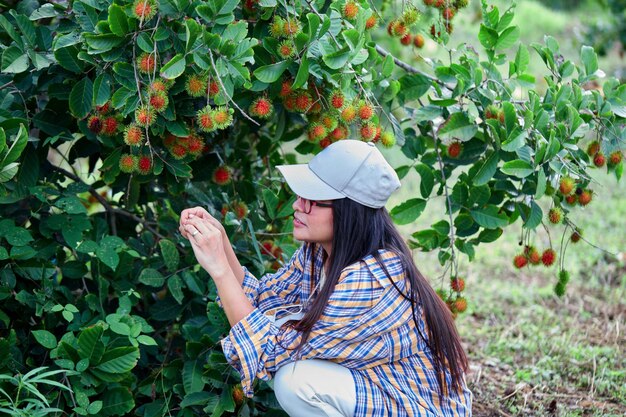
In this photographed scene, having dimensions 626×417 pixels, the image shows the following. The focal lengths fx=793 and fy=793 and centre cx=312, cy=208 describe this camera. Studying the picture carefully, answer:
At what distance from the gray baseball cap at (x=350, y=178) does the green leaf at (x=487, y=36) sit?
2.00 ft

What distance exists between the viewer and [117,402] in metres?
2.19

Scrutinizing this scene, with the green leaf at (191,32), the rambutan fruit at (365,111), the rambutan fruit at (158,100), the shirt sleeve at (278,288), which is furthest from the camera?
the shirt sleeve at (278,288)

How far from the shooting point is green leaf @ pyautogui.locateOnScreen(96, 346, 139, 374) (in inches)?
84.2

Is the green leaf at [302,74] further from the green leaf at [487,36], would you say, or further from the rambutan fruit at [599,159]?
the rambutan fruit at [599,159]

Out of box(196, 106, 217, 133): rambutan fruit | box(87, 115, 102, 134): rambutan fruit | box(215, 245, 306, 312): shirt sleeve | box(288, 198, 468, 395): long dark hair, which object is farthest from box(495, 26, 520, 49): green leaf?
box(87, 115, 102, 134): rambutan fruit

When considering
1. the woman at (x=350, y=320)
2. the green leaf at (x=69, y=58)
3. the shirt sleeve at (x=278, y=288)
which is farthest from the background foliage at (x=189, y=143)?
the woman at (x=350, y=320)

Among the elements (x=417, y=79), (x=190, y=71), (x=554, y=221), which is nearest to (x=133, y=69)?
(x=190, y=71)

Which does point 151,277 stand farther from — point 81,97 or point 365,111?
point 365,111

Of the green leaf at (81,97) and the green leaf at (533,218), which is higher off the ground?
the green leaf at (81,97)

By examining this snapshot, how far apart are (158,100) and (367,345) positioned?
2.61 ft

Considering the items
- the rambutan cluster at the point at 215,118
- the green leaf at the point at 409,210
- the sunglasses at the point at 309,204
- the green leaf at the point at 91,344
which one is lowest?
the green leaf at the point at 91,344

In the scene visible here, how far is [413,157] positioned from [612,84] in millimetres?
660

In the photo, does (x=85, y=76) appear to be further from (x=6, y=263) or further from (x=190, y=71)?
(x=6, y=263)

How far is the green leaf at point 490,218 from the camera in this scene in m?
2.42
